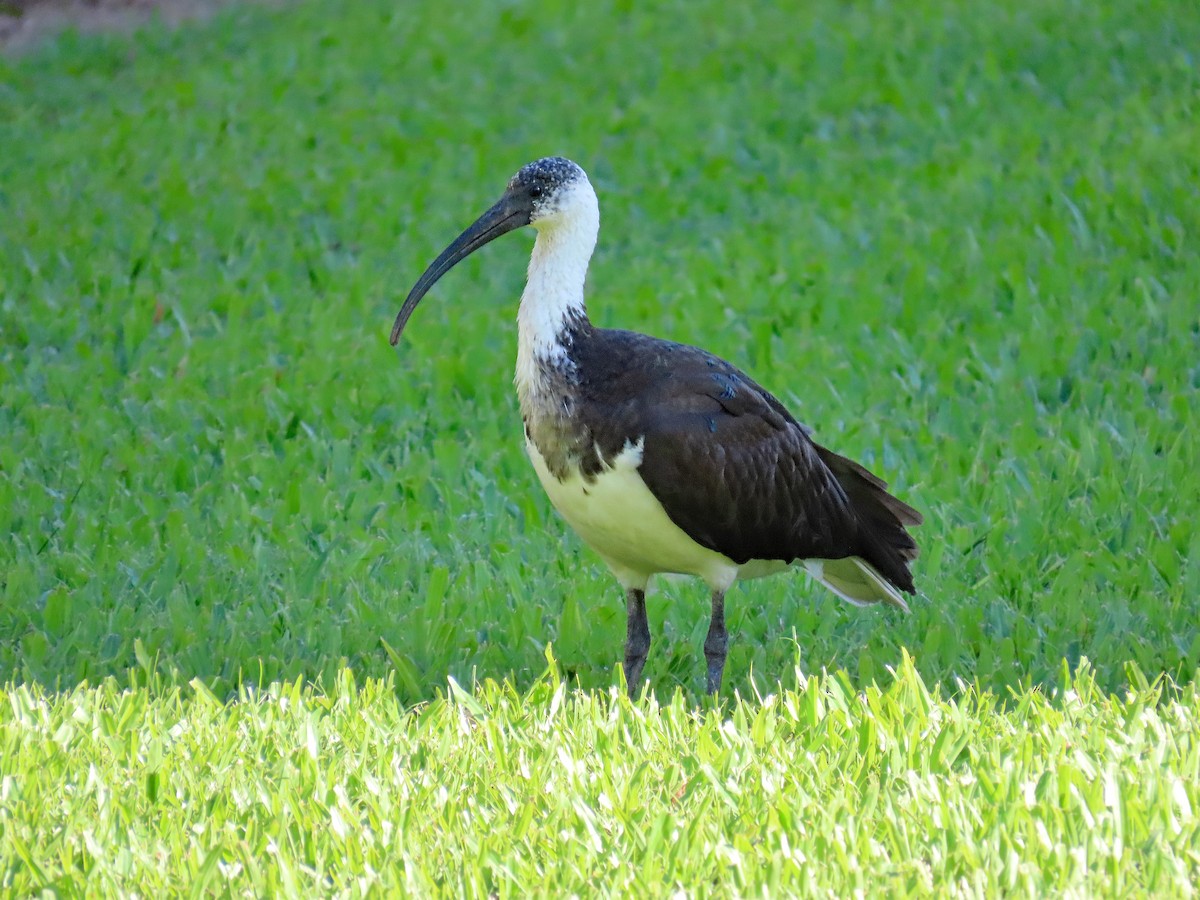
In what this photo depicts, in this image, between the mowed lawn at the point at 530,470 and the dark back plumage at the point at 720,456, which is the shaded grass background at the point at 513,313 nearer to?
the mowed lawn at the point at 530,470

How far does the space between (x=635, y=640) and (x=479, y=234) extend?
1460 mm

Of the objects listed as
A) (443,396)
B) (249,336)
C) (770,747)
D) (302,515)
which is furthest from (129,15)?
(770,747)

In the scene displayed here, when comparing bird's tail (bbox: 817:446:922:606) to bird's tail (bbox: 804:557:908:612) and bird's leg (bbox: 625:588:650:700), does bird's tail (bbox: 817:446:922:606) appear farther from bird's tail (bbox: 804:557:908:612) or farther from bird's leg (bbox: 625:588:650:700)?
bird's leg (bbox: 625:588:650:700)

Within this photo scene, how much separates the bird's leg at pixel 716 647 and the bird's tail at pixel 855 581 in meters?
0.45

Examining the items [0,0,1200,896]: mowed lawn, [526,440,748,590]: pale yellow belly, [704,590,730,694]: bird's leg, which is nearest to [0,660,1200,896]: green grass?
[0,0,1200,896]: mowed lawn

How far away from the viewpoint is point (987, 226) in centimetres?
1036

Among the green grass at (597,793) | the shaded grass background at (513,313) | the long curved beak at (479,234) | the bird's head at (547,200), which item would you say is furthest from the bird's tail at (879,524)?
the long curved beak at (479,234)

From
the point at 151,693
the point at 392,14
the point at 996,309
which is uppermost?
the point at 392,14

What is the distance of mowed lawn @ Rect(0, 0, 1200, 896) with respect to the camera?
393 centimetres

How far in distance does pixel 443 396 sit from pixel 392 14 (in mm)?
8068

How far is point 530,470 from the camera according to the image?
7375 mm

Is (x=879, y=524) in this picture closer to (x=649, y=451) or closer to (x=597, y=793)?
(x=649, y=451)

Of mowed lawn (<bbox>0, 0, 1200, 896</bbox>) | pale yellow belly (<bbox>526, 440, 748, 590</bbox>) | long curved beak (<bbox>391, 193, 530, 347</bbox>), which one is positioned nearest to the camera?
mowed lawn (<bbox>0, 0, 1200, 896</bbox>)

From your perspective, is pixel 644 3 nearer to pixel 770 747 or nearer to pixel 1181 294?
pixel 1181 294
